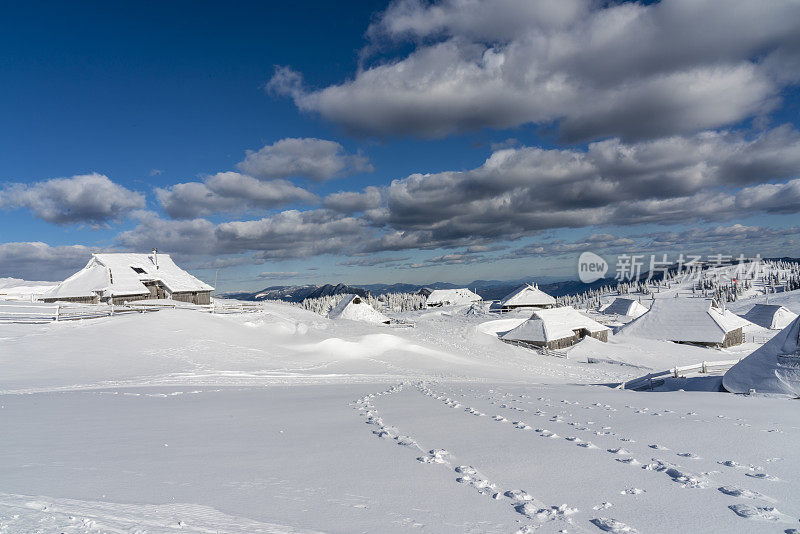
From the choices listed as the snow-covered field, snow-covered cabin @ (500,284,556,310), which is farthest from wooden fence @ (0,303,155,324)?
snow-covered cabin @ (500,284,556,310)

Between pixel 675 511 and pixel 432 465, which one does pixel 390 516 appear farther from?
pixel 675 511

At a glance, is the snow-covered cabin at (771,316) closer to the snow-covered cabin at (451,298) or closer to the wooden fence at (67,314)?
the snow-covered cabin at (451,298)

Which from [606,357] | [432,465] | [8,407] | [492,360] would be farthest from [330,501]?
[606,357]

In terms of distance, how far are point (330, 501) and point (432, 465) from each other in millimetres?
1704

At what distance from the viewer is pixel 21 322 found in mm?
25078

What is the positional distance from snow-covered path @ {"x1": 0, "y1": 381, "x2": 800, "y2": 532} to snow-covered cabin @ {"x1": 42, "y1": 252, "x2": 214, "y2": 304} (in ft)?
127

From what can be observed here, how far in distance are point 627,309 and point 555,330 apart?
55.8m

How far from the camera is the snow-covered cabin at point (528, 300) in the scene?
7450 centimetres

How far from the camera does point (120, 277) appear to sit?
4403 cm

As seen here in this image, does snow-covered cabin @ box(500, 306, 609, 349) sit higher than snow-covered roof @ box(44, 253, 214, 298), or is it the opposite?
snow-covered roof @ box(44, 253, 214, 298)

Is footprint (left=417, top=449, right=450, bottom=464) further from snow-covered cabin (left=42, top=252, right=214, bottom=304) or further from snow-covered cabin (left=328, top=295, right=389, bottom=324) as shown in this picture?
snow-covered cabin (left=328, top=295, right=389, bottom=324)

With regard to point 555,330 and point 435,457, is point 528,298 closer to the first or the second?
point 555,330

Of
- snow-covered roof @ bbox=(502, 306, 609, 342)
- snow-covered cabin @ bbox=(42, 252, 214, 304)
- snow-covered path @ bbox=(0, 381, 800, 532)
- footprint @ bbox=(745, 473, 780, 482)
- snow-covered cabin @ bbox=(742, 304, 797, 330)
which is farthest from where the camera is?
snow-covered cabin @ bbox=(742, 304, 797, 330)

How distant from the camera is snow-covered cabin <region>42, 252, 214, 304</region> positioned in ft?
139
